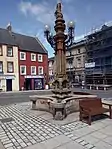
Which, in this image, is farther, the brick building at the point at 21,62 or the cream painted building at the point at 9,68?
the brick building at the point at 21,62

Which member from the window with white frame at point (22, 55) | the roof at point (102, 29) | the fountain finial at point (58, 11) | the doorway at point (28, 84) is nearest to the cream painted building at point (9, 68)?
the window with white frame at point (22, 55)

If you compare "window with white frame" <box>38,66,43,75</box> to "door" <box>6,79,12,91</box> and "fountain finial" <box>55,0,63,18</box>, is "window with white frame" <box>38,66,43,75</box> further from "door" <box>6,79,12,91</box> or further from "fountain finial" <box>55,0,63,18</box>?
"fountain finial" <box>55,0,63,18</box>

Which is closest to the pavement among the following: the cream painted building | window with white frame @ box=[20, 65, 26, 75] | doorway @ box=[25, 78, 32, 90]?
the cream painted building

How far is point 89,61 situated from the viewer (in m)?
40.2

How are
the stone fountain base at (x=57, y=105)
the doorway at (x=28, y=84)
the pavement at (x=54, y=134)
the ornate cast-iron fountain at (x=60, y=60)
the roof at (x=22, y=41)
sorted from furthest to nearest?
the doorway at (x=28, y=84)
the roof at (x=22, y=41)
the ornate cast-iron fountain at (x=60, y=60)
the stone fountain base at (x=57, y=105)
the pavement at (x=54, y=134)

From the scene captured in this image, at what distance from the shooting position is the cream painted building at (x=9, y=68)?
30703 mm

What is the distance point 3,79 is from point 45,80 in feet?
32.6

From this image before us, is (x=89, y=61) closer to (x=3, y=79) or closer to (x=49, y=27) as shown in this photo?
(x=3, y=79)

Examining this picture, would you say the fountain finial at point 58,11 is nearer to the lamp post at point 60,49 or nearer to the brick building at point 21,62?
the lamp post at point 60,49

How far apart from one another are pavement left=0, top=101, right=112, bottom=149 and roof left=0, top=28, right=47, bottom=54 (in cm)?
2648

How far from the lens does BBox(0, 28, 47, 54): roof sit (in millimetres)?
32853

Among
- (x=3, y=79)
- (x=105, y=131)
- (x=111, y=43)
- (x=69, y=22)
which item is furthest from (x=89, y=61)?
(x=105, y=131)

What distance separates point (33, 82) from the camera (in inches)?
1380

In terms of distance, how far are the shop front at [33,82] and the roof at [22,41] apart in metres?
5.88
